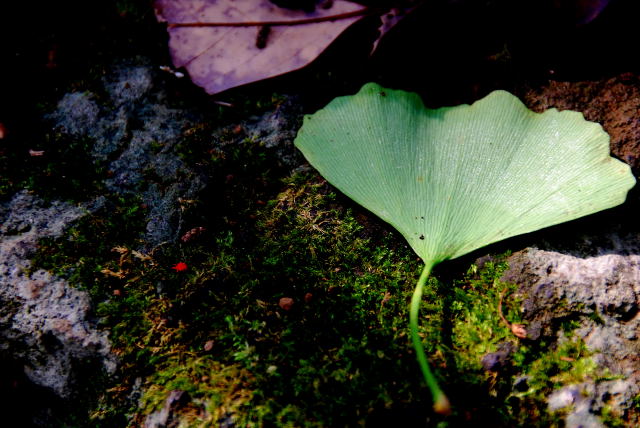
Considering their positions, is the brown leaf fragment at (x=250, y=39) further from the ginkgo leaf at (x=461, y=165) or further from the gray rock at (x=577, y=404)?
the gray rock at (x=577, y=404)

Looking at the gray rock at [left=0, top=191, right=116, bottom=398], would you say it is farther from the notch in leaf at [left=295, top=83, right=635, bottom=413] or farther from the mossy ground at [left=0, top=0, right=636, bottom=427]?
the notch in leaf at [left=295, top=83, right=635, bottom=413]

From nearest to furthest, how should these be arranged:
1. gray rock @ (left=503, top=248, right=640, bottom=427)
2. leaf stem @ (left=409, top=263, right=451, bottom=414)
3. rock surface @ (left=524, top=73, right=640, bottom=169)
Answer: leaf stem @ (left=409, top=263, right=451, bottom=414), gray rock @ (left=503, top=248, right=640, bottom=427), rock surface @ (left=524, top=73, right=640, bottom=169)

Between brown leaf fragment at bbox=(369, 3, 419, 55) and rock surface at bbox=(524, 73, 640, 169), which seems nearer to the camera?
rock surface at bbox=(524, 73, 640, 169)

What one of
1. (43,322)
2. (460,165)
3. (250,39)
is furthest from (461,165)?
(43,322)

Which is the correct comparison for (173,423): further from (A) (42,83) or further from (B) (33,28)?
(B) (33,28)

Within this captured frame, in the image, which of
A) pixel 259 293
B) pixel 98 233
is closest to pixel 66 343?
pixel 98 233

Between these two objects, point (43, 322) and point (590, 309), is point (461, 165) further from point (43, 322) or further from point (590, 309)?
point (43, 322)

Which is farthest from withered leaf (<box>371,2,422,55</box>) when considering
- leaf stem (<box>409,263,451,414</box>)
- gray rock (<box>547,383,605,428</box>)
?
gray rock (<box>547,383,605,428</box>)
